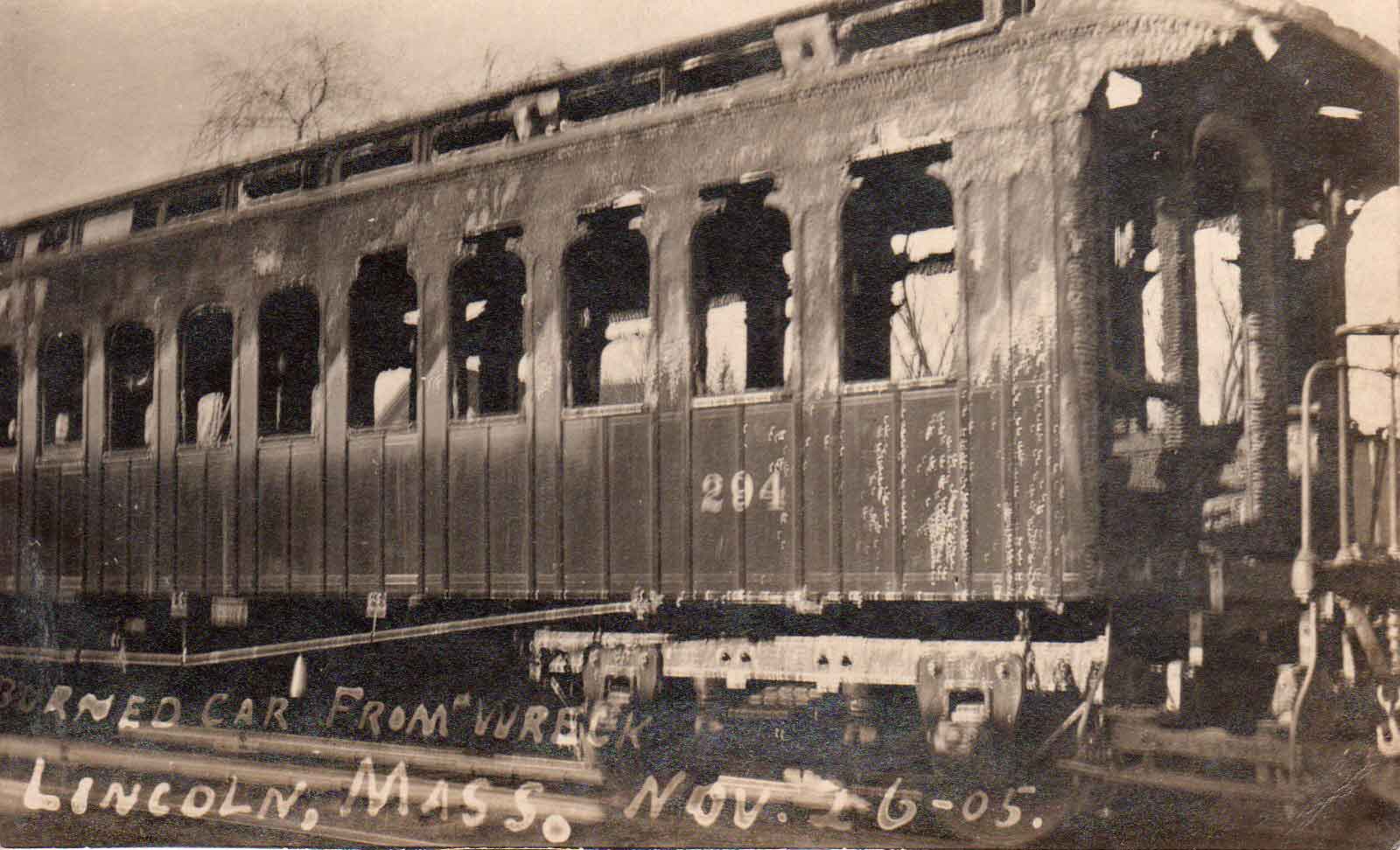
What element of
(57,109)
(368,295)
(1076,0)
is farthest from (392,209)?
(1076,0)

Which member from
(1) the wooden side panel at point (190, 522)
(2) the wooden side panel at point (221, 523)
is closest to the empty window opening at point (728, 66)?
(2) the wooden side panel at point (221, 523)

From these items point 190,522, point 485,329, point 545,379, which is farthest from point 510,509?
point 190,522

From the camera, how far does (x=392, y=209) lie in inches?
249

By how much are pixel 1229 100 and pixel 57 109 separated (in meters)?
5.02

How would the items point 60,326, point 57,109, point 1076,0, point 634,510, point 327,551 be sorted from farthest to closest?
point 60,326 → point 327,551 → point 57,109 → point 634,510 → point 1076,0

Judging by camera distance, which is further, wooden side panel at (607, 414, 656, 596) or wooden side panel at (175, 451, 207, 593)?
wooden side panel at (175, 451, 207, 593)

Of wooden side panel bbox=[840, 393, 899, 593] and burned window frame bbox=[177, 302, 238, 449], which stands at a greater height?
burned window frame bbox=[177, 302, 238, 449]

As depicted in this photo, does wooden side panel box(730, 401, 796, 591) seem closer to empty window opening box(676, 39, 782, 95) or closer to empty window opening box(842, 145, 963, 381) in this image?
→ empty window opening box(842, 145, 963, 381)

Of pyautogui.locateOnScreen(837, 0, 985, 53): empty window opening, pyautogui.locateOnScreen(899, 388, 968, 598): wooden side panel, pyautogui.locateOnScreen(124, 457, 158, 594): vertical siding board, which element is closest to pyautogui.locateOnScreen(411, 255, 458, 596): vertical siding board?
pyautogui.locateOnScreen(124, 457, 158, 594): vertical siding board

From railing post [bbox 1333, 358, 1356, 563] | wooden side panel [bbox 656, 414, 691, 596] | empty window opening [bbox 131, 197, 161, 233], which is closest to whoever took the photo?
railing post [bbox 1333, 358, 1356, 563]

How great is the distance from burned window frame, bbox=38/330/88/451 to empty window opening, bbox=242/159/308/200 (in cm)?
A: 143

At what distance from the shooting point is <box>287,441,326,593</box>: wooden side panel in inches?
255

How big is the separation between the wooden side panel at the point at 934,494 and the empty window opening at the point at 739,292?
0.67 m

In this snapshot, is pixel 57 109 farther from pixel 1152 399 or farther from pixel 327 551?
pixel 1152 399
